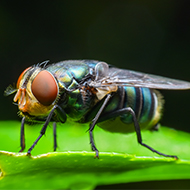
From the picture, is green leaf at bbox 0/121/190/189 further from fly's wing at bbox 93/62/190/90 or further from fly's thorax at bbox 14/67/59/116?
fly's wing at bbox 93/62/190/90

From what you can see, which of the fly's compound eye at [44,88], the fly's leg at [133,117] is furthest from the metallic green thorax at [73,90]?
the fly's leg at [133,117]

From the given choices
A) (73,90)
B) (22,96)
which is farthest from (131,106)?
(22,96)

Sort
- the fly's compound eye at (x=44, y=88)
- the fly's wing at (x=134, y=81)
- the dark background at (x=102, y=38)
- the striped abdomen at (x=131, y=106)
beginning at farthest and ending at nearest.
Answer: the dark background at (x=102, y=38) < the striped abdomen at (x=131, y=106) < the fly's wing at (x=134, y=81) < the fly's compound eye at (x=44, y=88)

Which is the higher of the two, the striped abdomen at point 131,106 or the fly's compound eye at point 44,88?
the fly's compound eye at point 44,88

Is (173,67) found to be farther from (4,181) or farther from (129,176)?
(4,181)

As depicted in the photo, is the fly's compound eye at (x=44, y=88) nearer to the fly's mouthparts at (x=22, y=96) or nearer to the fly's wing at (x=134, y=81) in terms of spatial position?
the fly's mouthparts at (x=22, y=96)

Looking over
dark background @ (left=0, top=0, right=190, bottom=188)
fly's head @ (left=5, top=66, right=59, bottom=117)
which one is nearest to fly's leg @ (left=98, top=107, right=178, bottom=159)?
fly's head @ (left=5, top=66, right=59, bottom=117)
